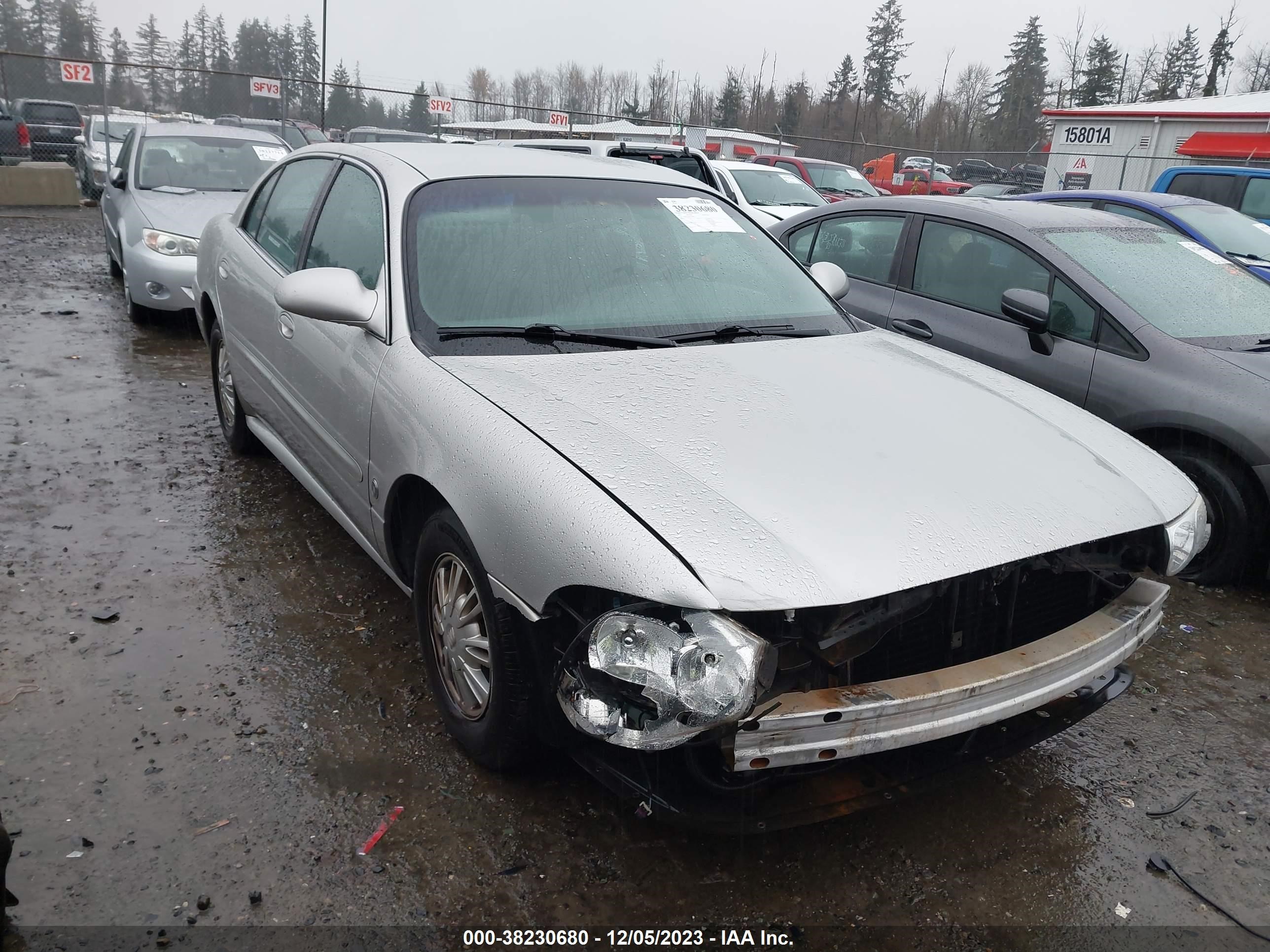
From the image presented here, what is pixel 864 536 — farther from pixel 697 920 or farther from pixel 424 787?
pixel 424 787

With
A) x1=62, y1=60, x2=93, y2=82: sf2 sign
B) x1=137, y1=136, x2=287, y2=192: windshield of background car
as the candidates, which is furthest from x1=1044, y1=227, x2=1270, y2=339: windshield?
x1=62, y1=60, x2=93, y2=82: sf2 sign

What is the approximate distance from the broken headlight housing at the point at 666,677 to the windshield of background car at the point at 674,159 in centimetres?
780

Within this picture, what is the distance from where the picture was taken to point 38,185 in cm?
1606

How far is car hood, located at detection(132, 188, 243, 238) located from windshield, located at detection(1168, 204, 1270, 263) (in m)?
7.23

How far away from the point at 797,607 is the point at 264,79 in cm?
2177

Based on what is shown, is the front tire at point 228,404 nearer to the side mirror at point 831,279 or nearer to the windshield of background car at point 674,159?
the side mirror at point 831,279

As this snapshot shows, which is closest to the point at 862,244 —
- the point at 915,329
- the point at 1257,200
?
the point at 915,329

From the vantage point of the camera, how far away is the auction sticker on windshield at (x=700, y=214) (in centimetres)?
359

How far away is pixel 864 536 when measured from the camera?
2078 millimetres

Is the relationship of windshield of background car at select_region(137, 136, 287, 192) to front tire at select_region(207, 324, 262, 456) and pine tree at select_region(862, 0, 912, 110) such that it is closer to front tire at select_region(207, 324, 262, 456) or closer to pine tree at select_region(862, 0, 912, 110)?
front tire at select_region(207, 324, 262, 456)

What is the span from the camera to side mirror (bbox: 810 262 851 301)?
3861 millimetres

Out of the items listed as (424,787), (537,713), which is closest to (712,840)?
(537,713)

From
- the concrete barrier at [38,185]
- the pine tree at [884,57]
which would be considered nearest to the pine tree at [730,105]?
the pine tree at [884,57]

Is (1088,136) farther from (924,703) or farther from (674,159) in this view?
(924,703)
